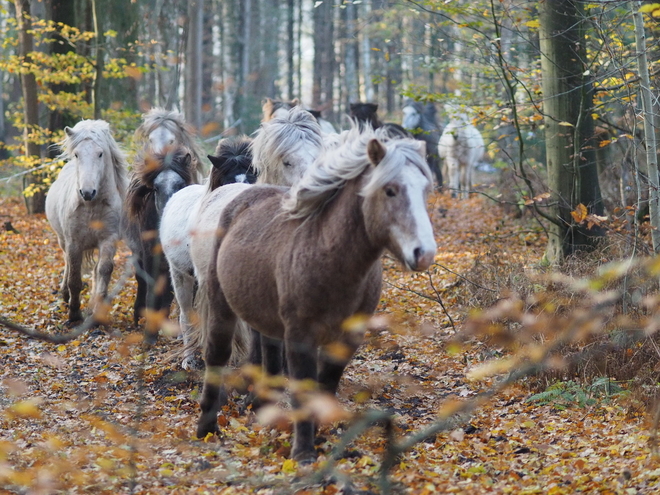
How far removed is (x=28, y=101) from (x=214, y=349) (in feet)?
43.6

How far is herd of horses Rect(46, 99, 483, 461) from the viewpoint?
4.12 meters

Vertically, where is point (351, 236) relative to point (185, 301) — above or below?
above

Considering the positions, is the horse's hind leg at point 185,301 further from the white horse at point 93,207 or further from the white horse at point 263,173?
the white horse at point 93,207

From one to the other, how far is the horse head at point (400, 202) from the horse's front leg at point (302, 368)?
0.76 meters

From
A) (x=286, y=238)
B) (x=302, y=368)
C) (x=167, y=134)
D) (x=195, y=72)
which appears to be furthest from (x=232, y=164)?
(x=195, y=72)

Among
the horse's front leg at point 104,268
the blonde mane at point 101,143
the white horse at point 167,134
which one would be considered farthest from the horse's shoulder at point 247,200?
the blonde mane at point 101,143

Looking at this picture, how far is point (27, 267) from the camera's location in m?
12.5

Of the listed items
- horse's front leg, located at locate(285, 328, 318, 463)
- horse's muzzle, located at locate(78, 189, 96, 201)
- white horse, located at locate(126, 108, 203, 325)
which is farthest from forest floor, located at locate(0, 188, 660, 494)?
horse's muzzle, located at locate(78, 189, 96, 201)

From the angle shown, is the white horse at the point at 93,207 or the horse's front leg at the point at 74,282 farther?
the horse's front leg at the point at 74,282

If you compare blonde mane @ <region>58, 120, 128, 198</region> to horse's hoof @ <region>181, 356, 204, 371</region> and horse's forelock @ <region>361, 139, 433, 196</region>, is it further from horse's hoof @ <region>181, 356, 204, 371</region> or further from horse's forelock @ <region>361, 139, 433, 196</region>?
horse's forelock @ <region>361, 139, 433, 196</region>

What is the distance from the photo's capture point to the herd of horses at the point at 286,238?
13.5ft

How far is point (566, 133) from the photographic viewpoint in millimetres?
8375

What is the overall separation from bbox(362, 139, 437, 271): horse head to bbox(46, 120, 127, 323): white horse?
5.54 m

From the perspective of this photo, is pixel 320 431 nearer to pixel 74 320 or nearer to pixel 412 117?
pixel 74 320
